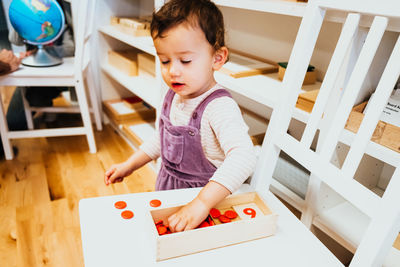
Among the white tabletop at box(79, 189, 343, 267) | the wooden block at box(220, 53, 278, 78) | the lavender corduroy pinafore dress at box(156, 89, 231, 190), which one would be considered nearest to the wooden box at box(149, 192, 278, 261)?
the white tabletop at box(79, 189, 343, 267)

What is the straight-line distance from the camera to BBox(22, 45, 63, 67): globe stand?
166cm

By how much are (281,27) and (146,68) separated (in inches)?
34.0

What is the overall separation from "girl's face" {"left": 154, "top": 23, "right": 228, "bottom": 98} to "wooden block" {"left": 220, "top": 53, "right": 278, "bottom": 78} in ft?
1.24

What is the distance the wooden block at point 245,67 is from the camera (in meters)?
1.10

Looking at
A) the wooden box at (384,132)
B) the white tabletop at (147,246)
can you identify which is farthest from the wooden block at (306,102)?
the white tabletop at (147,246)

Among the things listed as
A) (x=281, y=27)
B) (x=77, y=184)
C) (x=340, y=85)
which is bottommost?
(x=77, y=184)

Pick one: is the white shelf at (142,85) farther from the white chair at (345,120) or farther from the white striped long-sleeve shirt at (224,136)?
the white chair at (345,120)

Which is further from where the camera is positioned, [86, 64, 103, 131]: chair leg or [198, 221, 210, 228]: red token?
[86, 64, 103, 131]: chair leg

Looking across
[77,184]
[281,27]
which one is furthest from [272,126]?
[77,184]

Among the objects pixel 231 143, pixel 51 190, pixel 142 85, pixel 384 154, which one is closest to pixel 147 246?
pixel 231 143

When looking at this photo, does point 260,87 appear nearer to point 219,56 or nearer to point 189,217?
point 219,56

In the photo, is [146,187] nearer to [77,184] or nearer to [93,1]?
[77,184]

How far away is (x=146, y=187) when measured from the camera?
156 cm

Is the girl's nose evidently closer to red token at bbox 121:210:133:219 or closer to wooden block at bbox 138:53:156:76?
red token at bbox 121:210:133:219
